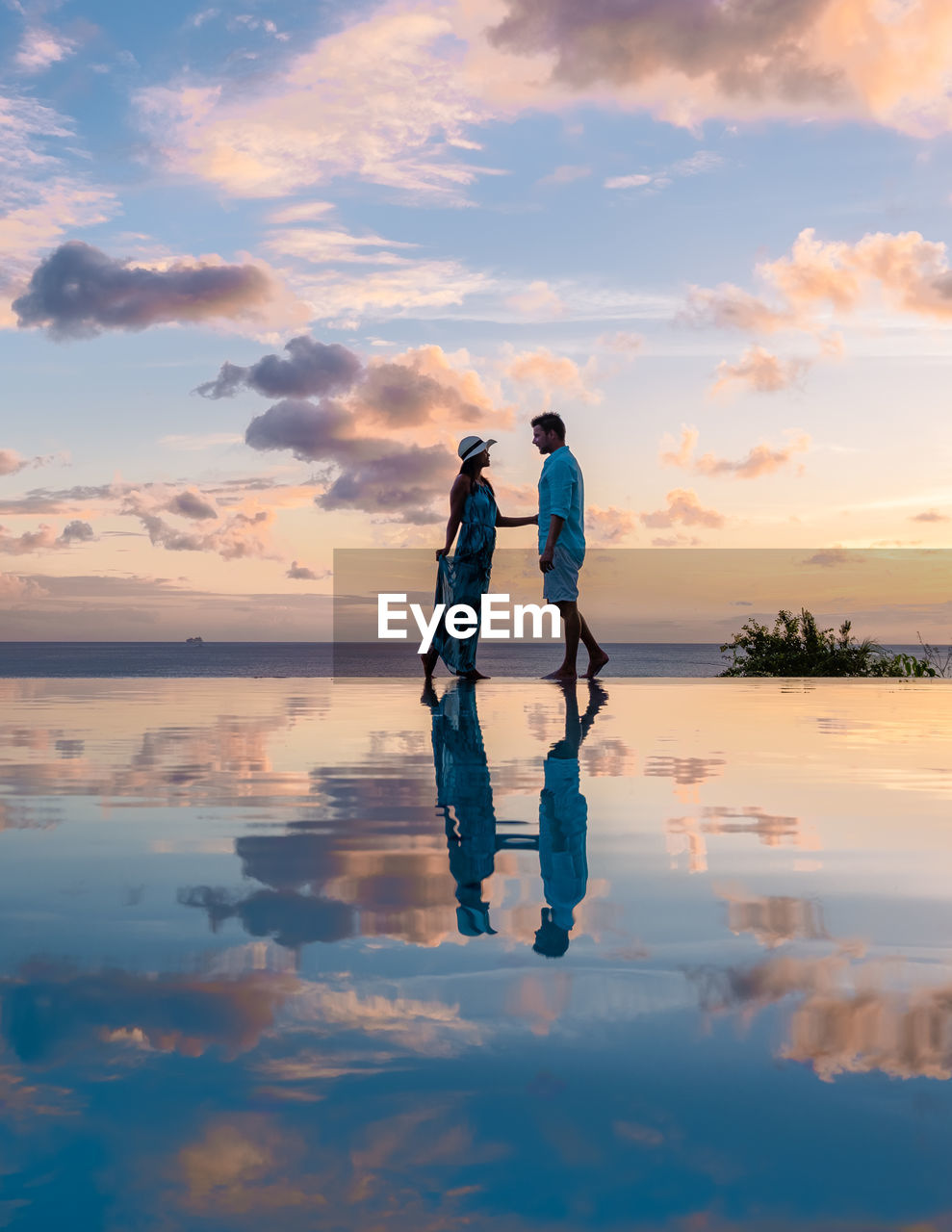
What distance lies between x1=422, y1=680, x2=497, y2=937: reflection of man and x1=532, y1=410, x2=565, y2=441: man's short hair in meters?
4.24

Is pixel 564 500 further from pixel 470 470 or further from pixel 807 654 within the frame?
pixel 807 654

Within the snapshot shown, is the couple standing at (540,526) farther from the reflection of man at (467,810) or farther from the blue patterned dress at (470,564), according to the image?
the reflection of man at (467,810)

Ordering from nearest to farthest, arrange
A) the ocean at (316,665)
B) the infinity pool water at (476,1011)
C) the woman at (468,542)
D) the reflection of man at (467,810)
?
the infinity pool water at (476,1011) < the reflection of man at (467,810) < the woman at (468,542) < the ocean at (316,665)

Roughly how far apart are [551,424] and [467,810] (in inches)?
292

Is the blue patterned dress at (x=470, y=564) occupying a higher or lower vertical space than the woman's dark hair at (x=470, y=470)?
lower

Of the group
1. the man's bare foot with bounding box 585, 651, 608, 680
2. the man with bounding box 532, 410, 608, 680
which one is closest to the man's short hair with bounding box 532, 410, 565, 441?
the man with bounding box 532, 410, 608, 680

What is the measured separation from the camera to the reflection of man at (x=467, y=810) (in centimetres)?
232

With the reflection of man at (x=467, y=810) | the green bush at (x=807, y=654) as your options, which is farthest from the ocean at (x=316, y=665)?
the reflection of man at (x=467, y=810)

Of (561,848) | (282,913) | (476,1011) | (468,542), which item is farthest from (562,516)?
(476,1011)

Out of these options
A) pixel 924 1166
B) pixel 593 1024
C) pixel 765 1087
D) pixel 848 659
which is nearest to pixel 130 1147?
pixel 593 1024

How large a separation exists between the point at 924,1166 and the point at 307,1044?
811 millimetres

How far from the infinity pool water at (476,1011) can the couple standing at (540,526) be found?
21.5 ft

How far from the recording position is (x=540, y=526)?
34.7 ft

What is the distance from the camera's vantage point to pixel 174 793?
398 centimetres
